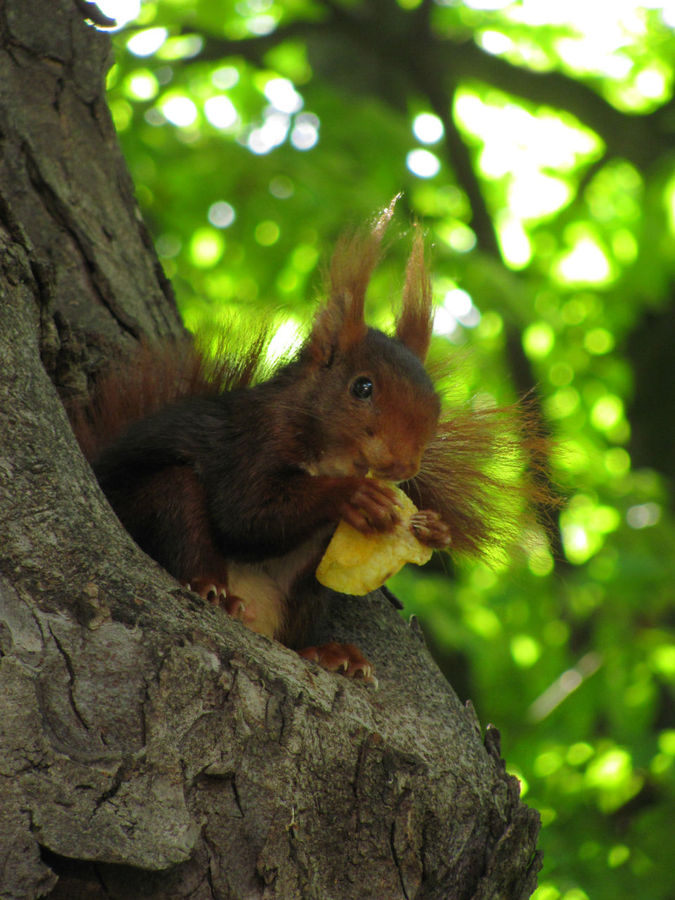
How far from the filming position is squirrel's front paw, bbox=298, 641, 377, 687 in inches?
67.1

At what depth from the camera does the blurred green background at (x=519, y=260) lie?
3752 mm

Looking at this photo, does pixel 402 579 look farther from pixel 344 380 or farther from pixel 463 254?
pixel 344 380

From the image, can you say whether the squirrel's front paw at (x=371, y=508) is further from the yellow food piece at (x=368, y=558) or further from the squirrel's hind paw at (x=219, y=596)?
the squirrel's hind paw at (x=219, y=596)

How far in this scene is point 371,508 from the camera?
1696 millimetres

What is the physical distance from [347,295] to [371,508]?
519mm

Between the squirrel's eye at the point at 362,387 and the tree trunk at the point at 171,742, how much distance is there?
0.56 meters

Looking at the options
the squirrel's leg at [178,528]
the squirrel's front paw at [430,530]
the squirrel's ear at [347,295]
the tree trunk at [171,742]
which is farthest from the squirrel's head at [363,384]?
the tree trunk at [171,742]

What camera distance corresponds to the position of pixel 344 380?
197 centimetres

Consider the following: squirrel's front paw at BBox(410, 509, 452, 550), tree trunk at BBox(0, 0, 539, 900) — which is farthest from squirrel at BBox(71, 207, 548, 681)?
tree trunk at BBox(0, 0, 539, 900)

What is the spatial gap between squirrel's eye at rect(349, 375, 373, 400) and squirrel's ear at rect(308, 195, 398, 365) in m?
0.09

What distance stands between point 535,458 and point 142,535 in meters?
0.80

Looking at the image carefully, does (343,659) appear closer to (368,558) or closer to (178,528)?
(368,558)

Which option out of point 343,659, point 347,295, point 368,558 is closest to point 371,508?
point 368,558

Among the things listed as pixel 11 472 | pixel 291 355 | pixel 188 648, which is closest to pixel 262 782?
pixel 188 648
